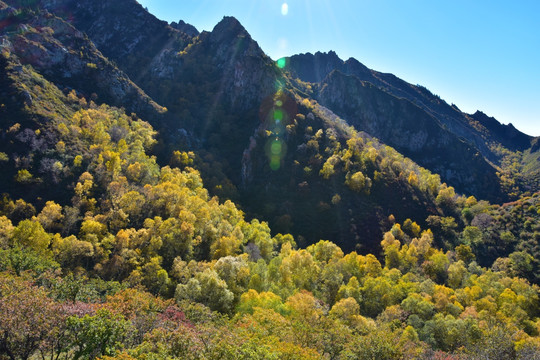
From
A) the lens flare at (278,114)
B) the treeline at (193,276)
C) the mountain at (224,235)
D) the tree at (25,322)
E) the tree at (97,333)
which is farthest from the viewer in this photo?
the lens flare at (278,114)

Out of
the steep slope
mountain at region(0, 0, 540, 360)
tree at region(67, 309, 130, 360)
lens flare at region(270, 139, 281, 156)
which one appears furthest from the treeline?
lens flare at region(270, 139, 281, 156)

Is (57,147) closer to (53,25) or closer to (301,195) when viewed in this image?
(301,195)

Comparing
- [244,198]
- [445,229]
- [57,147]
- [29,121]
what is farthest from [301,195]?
[29,121]

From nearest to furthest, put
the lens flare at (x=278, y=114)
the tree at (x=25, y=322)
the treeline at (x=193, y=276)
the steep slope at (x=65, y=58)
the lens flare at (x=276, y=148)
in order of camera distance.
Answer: the tree at (x=25, y=322) → the treeline at (x=193, y=276) → the steep slope at (x=65, y=58) → the lens flare at (x=276, y=148) → the lens flare at (x=278, y=114)

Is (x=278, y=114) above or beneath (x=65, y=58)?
above

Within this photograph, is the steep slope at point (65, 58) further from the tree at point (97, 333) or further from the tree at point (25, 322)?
the tree at point (97, 333)

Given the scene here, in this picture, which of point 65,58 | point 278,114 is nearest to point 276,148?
point 278,114

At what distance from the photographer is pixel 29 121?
93688 mm

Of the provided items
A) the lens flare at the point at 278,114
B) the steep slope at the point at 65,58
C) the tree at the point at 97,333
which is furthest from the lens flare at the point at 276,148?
the tree at the point at 97,333

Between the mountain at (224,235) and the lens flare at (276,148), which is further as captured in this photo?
the lens flare at (276,148)

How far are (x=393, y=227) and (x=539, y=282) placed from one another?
48239 millimetres

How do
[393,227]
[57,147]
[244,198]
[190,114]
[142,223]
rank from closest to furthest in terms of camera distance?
[142,223]
[57,147]
[393,227]
[244,198]
[190,114]

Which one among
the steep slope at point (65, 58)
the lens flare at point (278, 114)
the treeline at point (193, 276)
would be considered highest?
the lens flare at point (278, 114)

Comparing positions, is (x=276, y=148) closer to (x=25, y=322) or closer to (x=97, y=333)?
(x=97, y=333)
